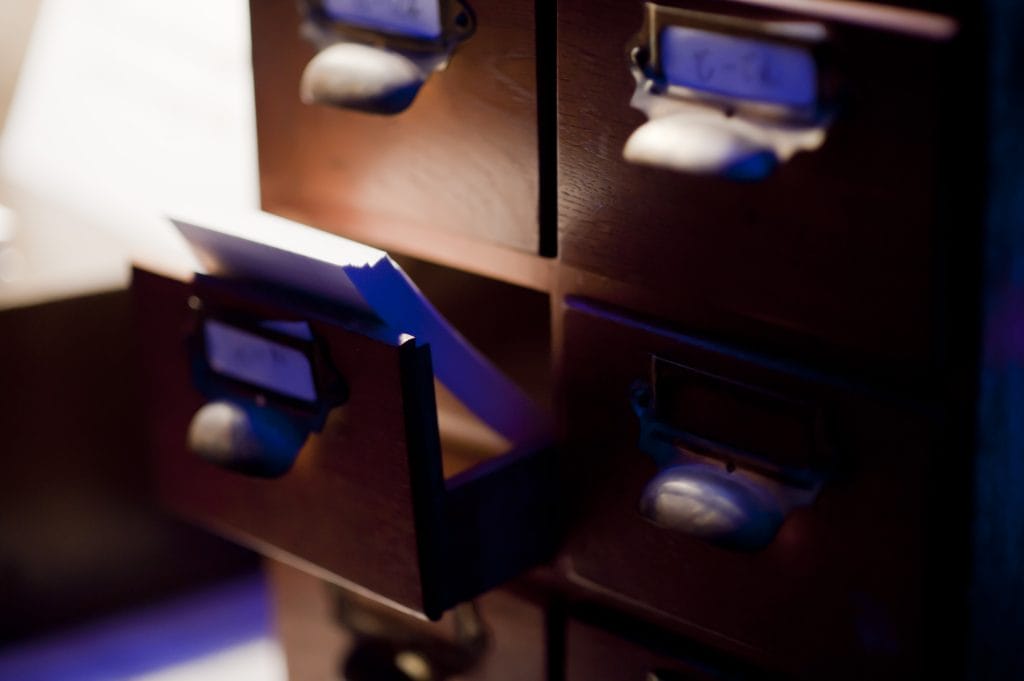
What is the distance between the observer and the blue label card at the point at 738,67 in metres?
0.64

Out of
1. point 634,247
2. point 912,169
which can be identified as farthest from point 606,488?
point 912,169

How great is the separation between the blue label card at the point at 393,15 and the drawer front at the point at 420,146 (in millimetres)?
→ 25

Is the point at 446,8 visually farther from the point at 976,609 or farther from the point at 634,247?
the point at 976,609

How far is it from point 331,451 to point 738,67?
1.00 feet

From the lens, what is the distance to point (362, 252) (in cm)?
73

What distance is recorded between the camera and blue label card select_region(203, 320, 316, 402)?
0.79 meters

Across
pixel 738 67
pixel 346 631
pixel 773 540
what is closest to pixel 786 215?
pixel 738 67

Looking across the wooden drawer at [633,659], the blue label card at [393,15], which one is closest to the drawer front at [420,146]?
the blue label card at [393,15]

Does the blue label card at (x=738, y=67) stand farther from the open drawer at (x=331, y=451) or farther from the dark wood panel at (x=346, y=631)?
the dark wood panel at (x=346, y=631)

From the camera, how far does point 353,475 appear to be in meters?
0.78

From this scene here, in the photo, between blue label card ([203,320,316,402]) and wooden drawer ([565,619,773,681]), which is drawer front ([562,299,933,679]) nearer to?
wooden drawer ([565,619,773,681])

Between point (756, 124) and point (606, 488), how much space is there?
25cm

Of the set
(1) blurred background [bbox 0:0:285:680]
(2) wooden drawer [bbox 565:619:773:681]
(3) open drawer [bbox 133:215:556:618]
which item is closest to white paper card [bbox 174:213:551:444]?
(3) open drawer [bbox 133:215:556:618]

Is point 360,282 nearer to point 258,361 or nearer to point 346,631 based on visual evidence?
point 258,361
